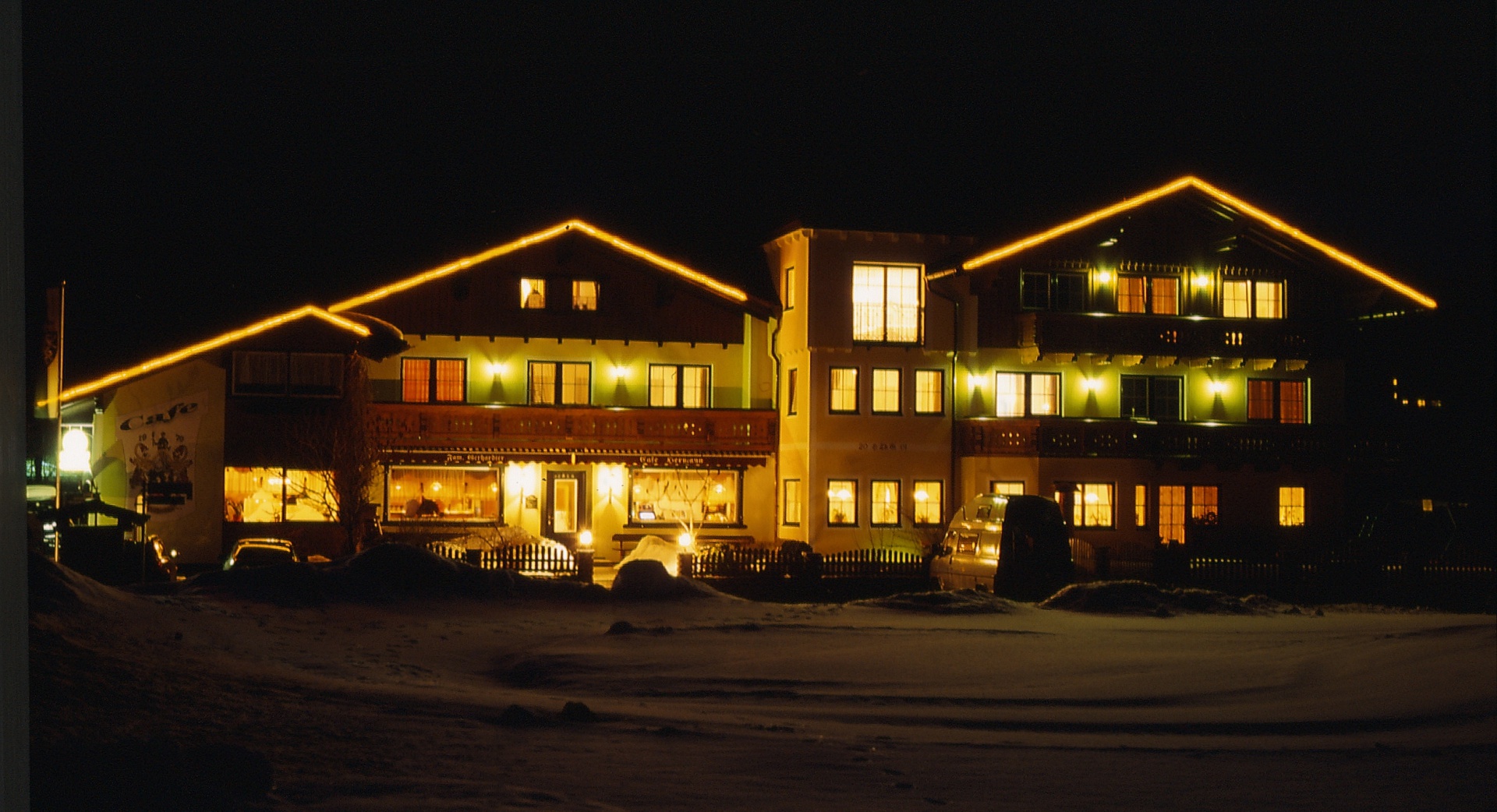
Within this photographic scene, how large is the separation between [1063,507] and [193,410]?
86.6 feet

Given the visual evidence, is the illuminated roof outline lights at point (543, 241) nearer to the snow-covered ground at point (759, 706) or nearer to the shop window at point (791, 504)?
the shop window at point (791, 504)

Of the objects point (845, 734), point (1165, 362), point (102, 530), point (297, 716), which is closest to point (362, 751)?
point (297, 716)

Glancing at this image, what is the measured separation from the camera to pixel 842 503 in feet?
137

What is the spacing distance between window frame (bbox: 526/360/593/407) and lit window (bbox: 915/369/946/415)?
1035 cm

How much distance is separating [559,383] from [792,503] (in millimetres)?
8307

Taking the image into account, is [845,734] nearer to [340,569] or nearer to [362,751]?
[362,751]

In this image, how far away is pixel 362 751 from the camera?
10477 millimetres

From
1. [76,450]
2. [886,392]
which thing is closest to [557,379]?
[886,392]

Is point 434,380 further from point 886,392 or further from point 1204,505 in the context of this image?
point 1204,505

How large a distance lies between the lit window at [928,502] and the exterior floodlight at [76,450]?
2458cm

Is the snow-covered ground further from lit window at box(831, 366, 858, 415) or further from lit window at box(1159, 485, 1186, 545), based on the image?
lit window at box(1159, 485, 1186, 545)

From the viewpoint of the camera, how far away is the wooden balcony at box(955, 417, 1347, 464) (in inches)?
1628

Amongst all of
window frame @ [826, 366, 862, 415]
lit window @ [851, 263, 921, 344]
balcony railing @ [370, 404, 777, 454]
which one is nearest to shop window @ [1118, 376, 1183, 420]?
lit window @ [851, 263, 921, 344]

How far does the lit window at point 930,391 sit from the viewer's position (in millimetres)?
42500
